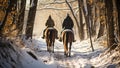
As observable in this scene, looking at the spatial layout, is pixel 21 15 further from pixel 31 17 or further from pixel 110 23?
pixel 110 23

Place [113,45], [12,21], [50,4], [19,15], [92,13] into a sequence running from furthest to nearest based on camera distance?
[50,4] → [92,13] → [19,15] → [12,21] → [113,45]

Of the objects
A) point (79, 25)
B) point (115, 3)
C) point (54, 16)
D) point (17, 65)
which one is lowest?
point (54, 16)

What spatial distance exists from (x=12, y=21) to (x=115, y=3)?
5856 millimetres

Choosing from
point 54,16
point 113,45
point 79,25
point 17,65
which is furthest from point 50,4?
point 17,65

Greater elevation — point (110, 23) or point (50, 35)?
point (110, 23)

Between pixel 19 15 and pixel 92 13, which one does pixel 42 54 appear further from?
pixel 92 13

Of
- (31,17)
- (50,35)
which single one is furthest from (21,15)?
(50,35)

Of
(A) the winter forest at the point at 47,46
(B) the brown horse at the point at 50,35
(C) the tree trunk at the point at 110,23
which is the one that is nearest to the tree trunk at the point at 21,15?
(A) the winter forest at the point at 47,46

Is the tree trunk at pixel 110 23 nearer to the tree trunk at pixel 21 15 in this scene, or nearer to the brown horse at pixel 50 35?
the brown horse at pixel 50 35

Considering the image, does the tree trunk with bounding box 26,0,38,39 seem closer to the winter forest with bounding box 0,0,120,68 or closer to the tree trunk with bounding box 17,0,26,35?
the winter forest with bounding box 0,0,120,68

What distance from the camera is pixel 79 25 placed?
36.0m

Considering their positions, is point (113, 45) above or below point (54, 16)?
above

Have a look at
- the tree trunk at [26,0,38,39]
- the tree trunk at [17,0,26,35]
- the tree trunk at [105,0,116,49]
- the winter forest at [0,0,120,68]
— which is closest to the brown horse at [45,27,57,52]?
the winter forest at [0,0,120,68]

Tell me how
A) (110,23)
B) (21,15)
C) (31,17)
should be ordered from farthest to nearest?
1. (31,17)
2. (21,15)
3. (110,23)
